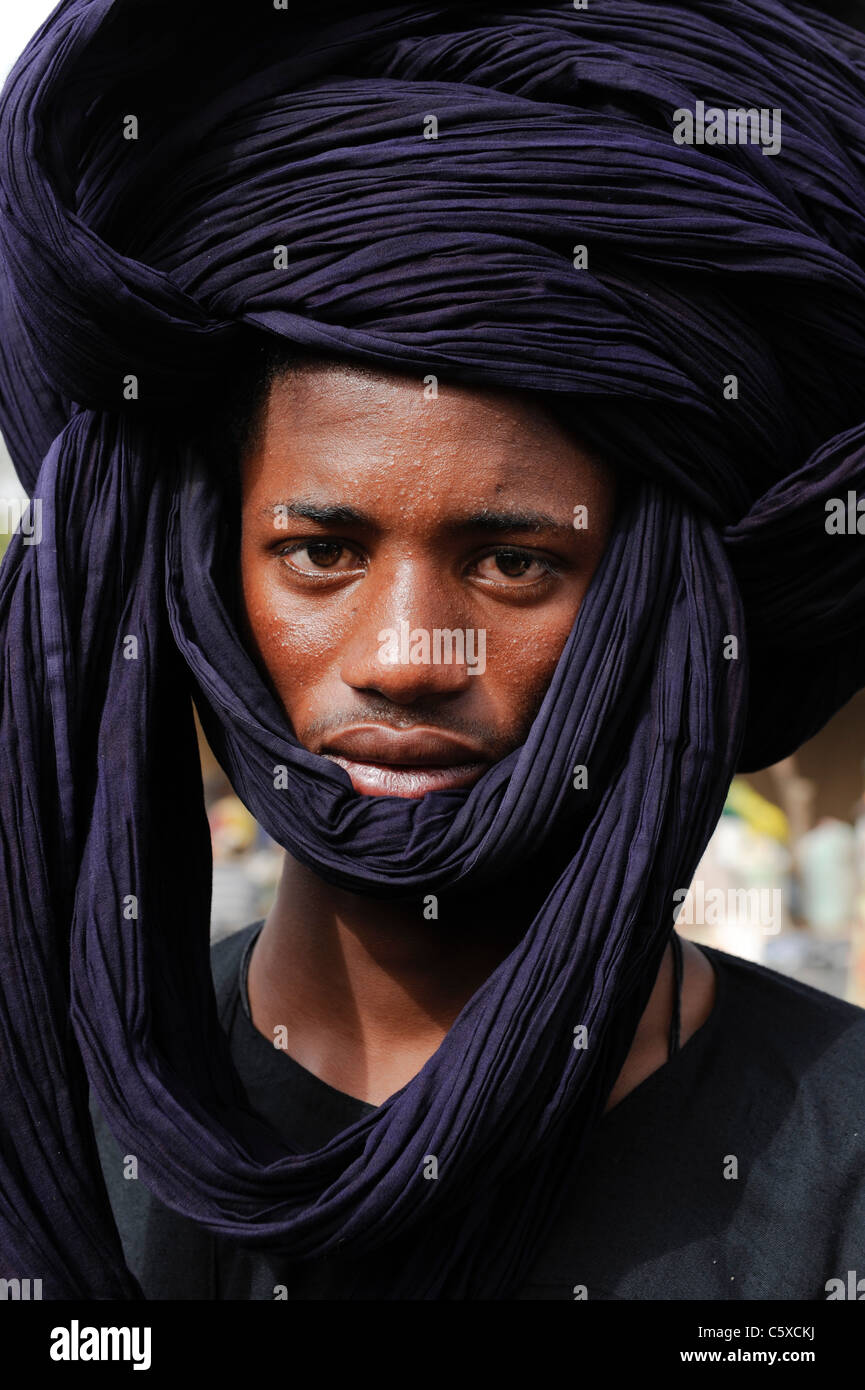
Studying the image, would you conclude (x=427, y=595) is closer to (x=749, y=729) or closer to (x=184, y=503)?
(x=184, y=503)

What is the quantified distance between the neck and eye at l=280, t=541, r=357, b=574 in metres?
0.33

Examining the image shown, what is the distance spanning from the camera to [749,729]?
169 cm

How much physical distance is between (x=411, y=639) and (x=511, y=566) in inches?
5.1

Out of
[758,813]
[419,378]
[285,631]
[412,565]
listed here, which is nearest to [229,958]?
[285,631]

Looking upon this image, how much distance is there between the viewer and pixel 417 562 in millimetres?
1416

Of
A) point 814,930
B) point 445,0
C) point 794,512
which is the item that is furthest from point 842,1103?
point 814,930

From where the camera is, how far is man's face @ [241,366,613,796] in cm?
140

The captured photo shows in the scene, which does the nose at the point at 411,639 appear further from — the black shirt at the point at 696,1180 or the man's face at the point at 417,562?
the black shirt at the point at 696,1180

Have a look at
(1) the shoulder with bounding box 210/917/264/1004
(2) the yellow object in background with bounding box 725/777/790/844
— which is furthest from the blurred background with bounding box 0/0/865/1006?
(1) the shoulder with bounding box 210/917/264/1004

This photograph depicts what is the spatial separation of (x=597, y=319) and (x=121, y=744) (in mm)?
609

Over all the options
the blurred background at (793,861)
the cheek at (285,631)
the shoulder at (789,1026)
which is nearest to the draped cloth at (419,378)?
the cheek at (285,631)

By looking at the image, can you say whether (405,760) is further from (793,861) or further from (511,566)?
(793,861)

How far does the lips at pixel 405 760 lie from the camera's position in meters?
1.42

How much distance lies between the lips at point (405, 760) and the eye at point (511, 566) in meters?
0.16
